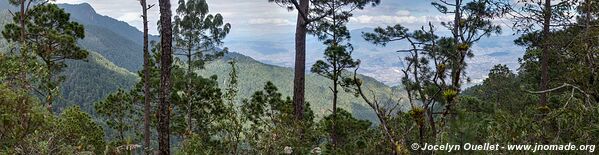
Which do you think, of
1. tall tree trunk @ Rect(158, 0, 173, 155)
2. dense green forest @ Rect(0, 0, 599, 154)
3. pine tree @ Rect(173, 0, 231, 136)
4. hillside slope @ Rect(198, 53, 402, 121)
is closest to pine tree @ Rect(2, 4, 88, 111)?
dense green forest @ Rect(0, 0, 599, 154)

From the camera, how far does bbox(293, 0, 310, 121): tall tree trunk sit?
299 inches

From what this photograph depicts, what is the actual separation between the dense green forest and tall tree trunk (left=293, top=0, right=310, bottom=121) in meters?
0.02

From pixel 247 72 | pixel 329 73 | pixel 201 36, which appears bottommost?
pixel 247 72

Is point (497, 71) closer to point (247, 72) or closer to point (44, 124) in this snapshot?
point (44, 124)

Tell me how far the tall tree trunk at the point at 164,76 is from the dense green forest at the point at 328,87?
1 cm

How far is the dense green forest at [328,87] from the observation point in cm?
188

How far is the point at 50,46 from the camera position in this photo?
11922 mm

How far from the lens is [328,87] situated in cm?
391

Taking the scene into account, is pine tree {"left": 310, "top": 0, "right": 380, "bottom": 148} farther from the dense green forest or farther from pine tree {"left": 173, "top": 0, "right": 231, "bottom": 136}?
pine tree {"left": 173, "top": 0, "right": 231, "bottom": 136}

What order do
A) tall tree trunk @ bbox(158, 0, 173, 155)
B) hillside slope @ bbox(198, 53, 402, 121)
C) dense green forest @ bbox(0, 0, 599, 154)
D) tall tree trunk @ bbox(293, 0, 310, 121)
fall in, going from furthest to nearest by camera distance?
1. hillside slope @ bbox(198, 53, 402, 121)
2. tall tree trunk @ bbox(293, 0, 310, 121)
3. tall tree trunk @ bbox(158, 0, 173, 155)
4. dense green forest @ bbox(0, 0, 599, 154)

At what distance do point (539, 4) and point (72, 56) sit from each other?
11.9 m

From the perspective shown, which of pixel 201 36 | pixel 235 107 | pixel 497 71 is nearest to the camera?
pixel 235 107

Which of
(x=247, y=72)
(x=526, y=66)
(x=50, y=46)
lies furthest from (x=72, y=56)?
(x=247, y=72)

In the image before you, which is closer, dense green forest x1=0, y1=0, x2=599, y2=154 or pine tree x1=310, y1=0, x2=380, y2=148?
dense green forest x1=0, y1=0, x2=599, y2=154
